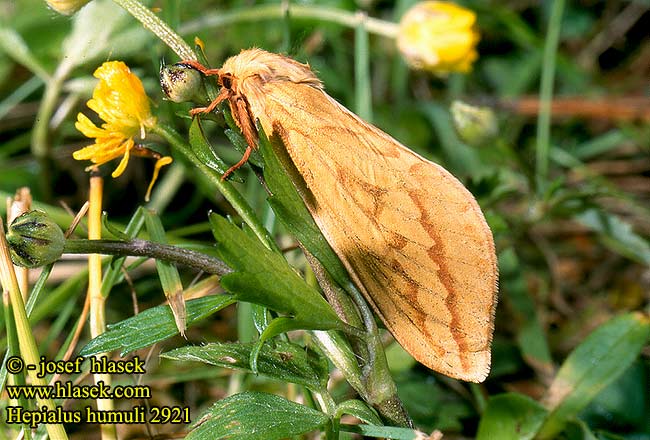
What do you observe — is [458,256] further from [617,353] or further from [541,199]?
[541,199]

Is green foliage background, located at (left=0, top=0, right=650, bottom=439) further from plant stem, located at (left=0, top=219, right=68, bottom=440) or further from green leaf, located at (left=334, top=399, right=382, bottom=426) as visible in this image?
plant stem, located at (left=0, top=219, right=68, bottom=440)

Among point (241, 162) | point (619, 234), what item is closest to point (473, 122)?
point (619, 234)

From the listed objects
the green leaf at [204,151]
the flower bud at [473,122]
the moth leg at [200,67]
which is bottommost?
the green leaf at [204,151]

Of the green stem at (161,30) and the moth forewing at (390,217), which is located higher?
the green stem at (161,30)

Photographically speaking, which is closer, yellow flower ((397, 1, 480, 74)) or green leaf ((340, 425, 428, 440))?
green leaf ((340, 425, 428, 440))

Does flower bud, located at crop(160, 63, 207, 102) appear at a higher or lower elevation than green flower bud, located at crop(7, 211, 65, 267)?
higher

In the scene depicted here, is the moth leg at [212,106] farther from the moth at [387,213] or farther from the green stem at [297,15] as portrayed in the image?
the green stem at [297,15]

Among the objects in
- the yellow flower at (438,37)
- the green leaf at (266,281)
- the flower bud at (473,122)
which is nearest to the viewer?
the green leaf at (266,281)

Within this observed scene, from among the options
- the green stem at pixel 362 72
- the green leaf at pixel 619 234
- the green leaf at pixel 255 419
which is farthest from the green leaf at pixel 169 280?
the green leaf at pixel 619 234

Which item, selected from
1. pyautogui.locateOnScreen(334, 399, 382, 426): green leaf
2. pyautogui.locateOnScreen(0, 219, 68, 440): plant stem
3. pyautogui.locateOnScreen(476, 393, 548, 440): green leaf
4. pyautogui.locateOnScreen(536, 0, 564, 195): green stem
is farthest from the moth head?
pyautogui.locateOnScreen(536, 0, 564, 195): green stem
